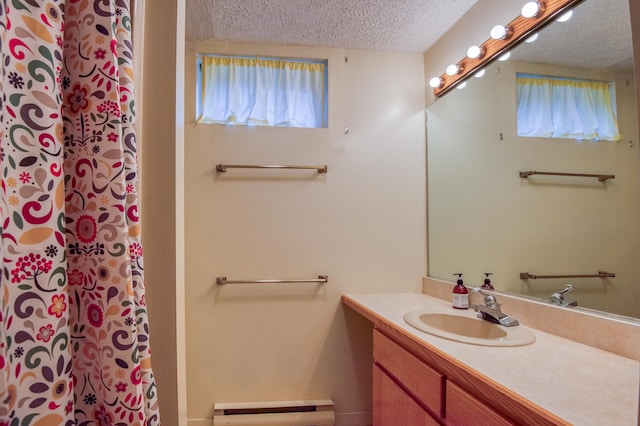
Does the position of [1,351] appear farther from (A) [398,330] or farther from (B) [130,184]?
(A) [398,330]

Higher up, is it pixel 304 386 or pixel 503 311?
pixel 503 311

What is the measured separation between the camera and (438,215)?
6.95 ft

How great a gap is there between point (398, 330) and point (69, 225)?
1.22 meters

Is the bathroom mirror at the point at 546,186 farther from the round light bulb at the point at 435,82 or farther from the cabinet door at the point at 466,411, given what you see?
the cabinet door at the point at 466,411

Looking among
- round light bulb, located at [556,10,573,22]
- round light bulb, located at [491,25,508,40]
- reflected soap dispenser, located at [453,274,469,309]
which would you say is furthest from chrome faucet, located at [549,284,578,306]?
round light bulb, located at [491,25,508,40]

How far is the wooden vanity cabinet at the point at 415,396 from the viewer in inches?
37.1

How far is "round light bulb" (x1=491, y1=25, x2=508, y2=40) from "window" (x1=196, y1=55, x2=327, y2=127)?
106 cm

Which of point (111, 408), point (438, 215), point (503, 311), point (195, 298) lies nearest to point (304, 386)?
point (195, 298)

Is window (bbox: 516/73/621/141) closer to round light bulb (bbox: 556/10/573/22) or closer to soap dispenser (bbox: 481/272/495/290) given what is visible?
round light bulb (bbox: 556/10/573/22)

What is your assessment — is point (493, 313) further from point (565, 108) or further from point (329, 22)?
point (329, 22)

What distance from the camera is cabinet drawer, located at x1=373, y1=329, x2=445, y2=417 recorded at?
110cm

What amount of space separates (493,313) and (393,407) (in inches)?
24.8

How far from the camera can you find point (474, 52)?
5.60ft

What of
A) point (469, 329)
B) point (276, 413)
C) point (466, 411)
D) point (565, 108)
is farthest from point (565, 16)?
point (276, 413)
